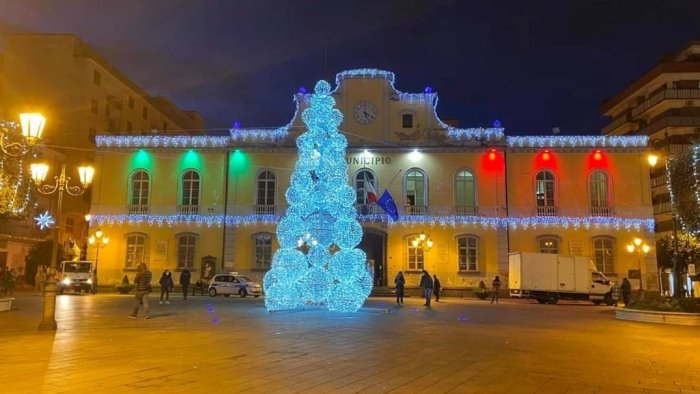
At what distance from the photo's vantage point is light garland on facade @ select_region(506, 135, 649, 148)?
3538 cm

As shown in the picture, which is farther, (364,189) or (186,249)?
(186,249)

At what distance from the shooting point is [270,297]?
1883cm

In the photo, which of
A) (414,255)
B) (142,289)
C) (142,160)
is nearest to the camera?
(142,289)

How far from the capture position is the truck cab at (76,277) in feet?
103

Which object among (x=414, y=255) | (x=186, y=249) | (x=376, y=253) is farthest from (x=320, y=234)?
(x=186, y=249)

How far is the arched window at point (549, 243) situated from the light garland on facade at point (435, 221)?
73 cm

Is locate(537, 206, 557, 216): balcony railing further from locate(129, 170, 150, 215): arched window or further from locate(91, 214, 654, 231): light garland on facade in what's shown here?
locate(129, 170, 150, 215): arched window

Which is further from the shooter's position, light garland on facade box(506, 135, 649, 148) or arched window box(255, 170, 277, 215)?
arched window box(255, 170, 277, 215)

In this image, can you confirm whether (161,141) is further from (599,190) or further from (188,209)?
(599,190)

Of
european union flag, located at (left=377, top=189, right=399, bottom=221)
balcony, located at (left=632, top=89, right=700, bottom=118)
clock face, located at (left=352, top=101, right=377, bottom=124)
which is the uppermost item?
Result: balcony, located at (left=632, top=89, right=700, bottom=118)

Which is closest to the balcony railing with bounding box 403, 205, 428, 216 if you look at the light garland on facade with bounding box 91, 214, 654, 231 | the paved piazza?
the light garland on facade with bounding box 91, 214, 654, 231

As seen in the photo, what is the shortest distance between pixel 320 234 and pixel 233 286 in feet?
43.6

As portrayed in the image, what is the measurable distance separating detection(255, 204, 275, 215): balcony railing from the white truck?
Result: 49.8ft

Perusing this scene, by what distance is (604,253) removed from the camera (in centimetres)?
3444
